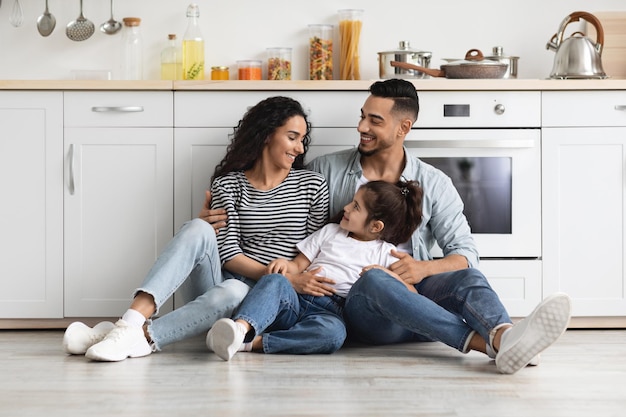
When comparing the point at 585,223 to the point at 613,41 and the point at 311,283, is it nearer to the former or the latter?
the point at 613,41

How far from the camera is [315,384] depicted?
237cm

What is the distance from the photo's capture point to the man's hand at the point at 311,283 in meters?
2.86

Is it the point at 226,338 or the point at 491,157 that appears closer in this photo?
the point at 226,338

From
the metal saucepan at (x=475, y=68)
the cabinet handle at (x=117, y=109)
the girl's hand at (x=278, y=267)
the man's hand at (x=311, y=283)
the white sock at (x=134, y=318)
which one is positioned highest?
the metal saucepan at (x=475, y=68)

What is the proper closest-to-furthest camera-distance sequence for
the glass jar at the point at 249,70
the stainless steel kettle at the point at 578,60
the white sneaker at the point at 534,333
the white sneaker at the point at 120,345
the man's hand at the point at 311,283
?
1. the white sneaker at the point at 534,333
2. the white sneaker at the point at 120,345
3. the man's hand at the point at 311,283
4. the stainless steel kettle at the point at 578,60
5. the glass jar at the point at 249,70

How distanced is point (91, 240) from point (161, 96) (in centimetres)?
60

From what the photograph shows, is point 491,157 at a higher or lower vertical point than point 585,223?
higher

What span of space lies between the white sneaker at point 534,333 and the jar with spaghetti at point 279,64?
1.67 metres

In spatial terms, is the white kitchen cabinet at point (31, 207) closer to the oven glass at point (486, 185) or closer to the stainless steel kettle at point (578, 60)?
the oven glass at point (486, 185)

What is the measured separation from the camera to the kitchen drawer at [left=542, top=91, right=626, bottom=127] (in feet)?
10.9

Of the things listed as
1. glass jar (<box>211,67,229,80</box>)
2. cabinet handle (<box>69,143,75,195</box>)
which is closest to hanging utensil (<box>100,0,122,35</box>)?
glass jar (<box>211,67,229,80</box>)

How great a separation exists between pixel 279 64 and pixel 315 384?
173 cm

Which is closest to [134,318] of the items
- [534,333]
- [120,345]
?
[120,345]

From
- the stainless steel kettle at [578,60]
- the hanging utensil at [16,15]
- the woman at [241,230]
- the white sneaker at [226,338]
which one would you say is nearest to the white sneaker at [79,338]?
the woman at [241,230]
